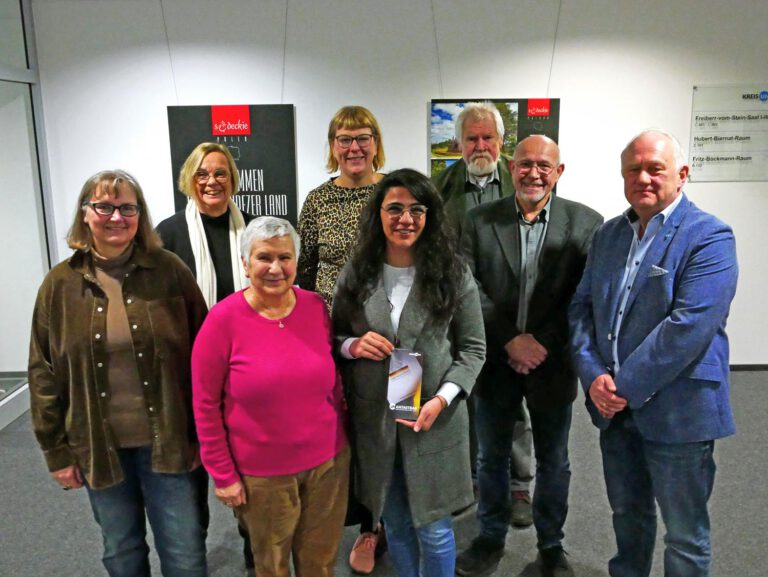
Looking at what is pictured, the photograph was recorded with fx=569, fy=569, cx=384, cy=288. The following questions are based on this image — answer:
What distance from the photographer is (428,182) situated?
1.67 metres

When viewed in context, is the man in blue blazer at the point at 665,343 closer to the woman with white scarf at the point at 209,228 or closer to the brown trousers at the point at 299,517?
the brown trousers at the point at 299,517

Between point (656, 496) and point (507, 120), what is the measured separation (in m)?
3.03

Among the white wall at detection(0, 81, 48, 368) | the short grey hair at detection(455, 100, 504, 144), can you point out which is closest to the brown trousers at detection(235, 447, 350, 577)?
the short grey hair at detection(455, 100, 504, 144)

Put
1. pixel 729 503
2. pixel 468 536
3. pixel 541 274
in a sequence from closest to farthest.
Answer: pixel 541 274, pixel 468 536, pixel 729 503

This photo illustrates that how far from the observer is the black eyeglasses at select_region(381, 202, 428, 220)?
5.39ft

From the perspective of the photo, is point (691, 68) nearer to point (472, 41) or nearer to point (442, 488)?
point (472, 41)

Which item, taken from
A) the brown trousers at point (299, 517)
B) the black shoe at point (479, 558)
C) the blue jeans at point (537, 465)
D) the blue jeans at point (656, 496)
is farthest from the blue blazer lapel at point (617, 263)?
the black shoe at point (479, 558)

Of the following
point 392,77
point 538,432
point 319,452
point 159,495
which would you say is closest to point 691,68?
point 392,77

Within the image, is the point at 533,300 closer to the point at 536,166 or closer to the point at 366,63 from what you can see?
the point at 536,166

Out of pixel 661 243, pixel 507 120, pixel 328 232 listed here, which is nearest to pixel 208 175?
pixel 328 232

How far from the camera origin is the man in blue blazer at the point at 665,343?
1549 mm

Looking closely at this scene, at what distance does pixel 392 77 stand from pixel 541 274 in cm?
257

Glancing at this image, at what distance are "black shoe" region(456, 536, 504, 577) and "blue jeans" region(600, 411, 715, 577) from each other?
0.50m

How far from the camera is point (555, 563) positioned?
2.22 meters
